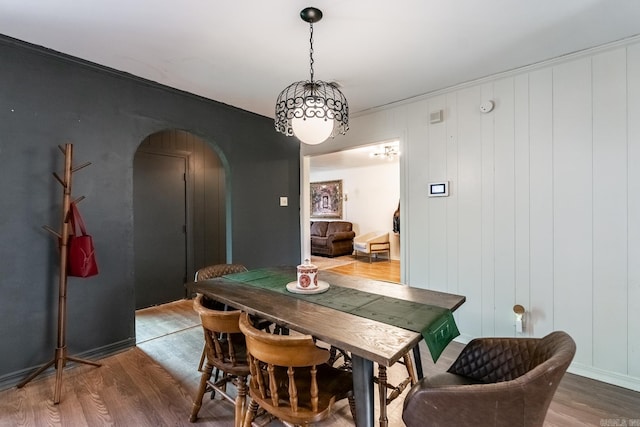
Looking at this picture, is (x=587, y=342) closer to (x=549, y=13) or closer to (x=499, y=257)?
(x=499, y=257)

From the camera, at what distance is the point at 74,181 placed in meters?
2.37

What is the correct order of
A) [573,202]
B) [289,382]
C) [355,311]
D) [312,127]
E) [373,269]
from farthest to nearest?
[373,269] < [573,202] < [312,127] < [355,311] < [289,382]

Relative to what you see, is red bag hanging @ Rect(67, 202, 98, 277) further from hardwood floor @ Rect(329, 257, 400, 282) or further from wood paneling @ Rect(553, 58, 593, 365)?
hardwood floor @ Rect(329, 257, 400, 282)

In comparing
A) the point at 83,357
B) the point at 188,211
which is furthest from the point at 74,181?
the point at 188,211

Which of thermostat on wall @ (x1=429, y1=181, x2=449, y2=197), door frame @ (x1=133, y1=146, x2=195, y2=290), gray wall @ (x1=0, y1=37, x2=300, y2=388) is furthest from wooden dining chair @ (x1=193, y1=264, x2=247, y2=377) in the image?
thermostat on wall @ (x1=429, y1=181, x2=449, y2=197)

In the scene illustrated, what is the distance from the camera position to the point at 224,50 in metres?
2.22

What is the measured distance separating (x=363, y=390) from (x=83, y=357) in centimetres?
242

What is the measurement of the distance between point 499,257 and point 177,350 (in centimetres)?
293

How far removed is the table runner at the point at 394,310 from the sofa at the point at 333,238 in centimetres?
538

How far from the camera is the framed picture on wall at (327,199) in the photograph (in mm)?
8211

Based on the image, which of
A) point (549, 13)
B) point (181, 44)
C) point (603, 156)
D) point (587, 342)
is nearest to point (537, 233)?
point (603, 156)

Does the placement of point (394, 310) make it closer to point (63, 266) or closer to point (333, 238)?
point (63, 266)

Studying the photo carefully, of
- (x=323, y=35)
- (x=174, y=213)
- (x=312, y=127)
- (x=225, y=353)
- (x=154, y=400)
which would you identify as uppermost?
(x=323, y=35)

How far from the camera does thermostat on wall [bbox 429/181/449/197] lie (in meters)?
2.91
